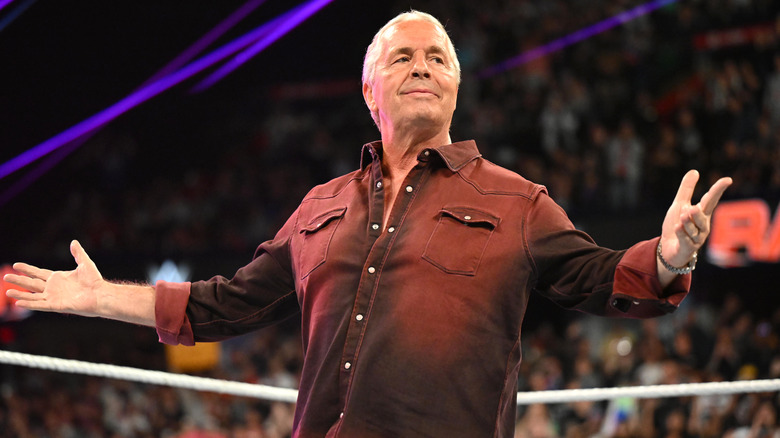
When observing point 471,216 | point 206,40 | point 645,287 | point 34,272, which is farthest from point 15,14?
point 645,287

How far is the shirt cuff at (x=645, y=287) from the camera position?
1.49 meters

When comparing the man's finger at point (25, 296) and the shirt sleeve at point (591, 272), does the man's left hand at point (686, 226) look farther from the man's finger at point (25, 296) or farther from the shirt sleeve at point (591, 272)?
the man's finger at point (25, 296)

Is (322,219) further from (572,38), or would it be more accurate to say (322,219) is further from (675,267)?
(572,38)

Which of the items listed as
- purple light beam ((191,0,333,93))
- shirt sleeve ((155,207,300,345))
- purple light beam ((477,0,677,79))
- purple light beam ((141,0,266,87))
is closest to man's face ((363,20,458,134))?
shirt sleeve ((155,207,300,345))

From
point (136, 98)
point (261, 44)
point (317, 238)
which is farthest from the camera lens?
point (261, 44)

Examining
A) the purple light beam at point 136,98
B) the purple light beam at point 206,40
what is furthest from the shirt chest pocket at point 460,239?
the purple light beam at point 136,98

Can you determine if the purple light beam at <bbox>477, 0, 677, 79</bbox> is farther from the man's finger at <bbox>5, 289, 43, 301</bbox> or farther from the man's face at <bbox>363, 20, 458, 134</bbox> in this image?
the man's finger at <bbox>5, 289, 43, 301</bbox>

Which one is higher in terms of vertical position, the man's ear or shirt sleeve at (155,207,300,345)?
the man's ear

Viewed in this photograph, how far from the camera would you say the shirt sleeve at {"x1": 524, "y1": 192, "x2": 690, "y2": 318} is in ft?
4.90

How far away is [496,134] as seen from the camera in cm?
892

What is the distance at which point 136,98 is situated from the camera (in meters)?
10.8

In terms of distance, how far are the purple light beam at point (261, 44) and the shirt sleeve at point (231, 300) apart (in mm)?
9380

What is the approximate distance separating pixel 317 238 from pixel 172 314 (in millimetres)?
402

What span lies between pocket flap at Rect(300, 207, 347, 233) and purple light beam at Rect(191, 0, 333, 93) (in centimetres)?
945
